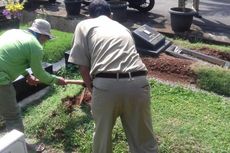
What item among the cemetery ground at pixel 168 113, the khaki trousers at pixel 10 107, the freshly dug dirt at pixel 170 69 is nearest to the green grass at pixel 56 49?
the cemetery ground at pixel 168 113

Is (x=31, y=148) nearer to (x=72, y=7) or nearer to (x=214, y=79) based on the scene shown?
(x=214, y=79)

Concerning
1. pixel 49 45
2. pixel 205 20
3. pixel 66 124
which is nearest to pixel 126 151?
pixel 66 124

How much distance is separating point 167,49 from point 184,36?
1.64 m

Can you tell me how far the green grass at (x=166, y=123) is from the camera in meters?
4.70

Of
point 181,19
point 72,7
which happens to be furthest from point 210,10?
point 72,7

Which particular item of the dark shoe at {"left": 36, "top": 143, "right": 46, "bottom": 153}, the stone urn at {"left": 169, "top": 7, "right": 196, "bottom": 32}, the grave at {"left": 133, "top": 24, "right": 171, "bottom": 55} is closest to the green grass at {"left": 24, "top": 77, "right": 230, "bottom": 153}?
the dark shoe at {"left": 36, "top": 143, "right": 46, "bottom": 153}

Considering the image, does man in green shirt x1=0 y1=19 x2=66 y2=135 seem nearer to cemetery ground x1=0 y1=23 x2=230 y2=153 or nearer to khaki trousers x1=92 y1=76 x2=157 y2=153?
cemetery ground x1=0 y1=23 x2=230 y2=153

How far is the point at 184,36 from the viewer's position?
898cm

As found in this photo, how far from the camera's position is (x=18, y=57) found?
4297 millimetres

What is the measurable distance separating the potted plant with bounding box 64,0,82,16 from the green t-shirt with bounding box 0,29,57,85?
6332 millimetres

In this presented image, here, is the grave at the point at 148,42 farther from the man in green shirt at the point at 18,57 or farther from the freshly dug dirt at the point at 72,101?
the man in green shirt at the point at 18,57

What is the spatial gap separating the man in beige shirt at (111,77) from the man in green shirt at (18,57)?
2.12ft

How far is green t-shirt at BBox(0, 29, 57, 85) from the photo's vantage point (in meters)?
4.27

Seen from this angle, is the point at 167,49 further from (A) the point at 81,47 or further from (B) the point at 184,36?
(A) the point at 81,47
